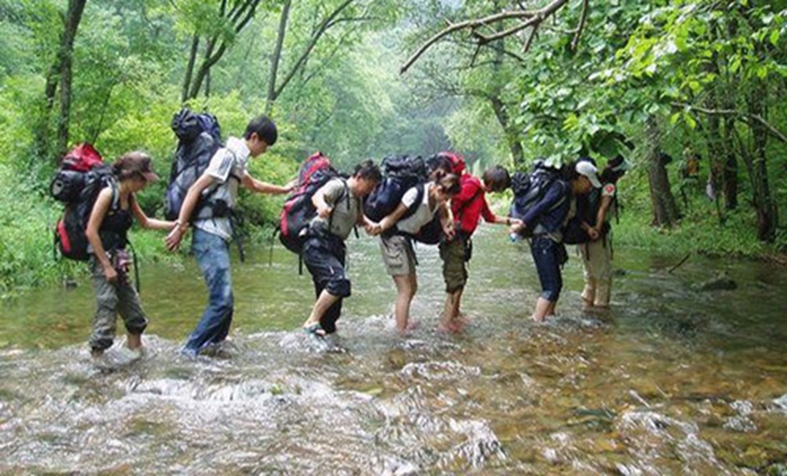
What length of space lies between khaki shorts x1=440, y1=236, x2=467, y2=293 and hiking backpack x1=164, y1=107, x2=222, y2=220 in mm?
2952

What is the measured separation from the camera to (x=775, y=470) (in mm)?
3729

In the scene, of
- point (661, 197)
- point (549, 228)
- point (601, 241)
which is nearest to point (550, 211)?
point (549, 228)

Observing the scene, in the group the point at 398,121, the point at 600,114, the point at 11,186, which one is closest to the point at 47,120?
the point at 11,186

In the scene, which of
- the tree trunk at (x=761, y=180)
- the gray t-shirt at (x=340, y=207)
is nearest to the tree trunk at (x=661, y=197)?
the tree trunk at (x=761, y=180)

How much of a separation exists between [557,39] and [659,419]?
191 inches

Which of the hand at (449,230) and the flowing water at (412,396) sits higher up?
the hand at (449,230)

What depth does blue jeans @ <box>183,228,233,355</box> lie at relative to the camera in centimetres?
590

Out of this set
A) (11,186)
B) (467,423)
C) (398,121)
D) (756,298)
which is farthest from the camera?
(398,121)

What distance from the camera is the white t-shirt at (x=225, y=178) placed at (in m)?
5.70

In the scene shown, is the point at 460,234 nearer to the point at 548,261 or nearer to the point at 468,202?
the point at 468,202

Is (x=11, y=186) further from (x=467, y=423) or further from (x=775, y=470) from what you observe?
(x=775, y=470)

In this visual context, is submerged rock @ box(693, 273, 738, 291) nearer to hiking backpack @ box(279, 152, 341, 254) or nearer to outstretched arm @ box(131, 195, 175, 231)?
hiking backpack @ box(279, 152, 341, 254)

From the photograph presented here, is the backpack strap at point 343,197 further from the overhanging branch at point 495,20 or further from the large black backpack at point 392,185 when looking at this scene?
the overhanging branch at point 495,20

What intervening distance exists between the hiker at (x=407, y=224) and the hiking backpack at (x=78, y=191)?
8.61ft
